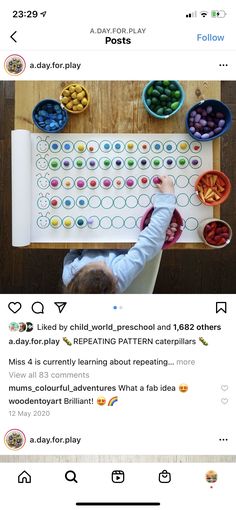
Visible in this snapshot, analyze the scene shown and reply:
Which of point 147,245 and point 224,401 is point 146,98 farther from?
point 224,401

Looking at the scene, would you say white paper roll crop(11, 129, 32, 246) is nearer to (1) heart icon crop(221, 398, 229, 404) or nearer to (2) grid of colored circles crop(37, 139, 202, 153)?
(2) grid of colored circles crop(37, 139, 202, 153)

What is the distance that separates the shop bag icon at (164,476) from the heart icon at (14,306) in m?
0.38

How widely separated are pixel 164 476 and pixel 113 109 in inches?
27.7

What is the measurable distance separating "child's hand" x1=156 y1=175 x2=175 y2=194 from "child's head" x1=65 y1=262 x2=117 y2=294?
0.20 meters

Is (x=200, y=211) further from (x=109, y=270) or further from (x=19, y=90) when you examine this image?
(x=19, y=90)

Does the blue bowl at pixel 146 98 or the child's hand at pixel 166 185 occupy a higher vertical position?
the blue bowl at pixel 146 98

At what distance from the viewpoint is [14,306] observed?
0.80m

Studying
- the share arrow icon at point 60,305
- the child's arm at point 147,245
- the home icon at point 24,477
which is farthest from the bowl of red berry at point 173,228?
the home icon at point 24,477

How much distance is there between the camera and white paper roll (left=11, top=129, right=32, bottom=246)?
35.6 inches

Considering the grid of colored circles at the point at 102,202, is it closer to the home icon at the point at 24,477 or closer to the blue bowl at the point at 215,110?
the blue bowl at the point at 215,110

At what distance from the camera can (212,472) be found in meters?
0.79

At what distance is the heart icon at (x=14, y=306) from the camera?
0.80 metres
